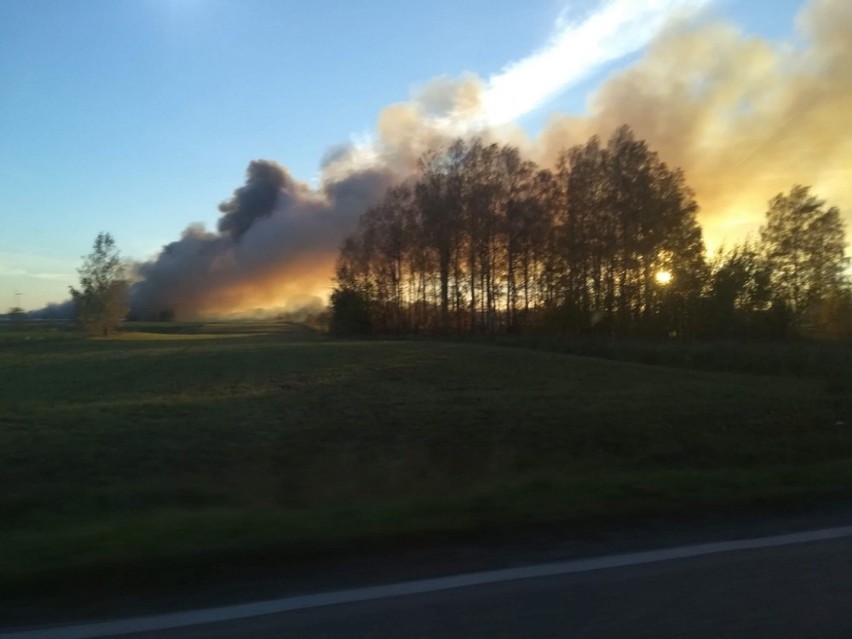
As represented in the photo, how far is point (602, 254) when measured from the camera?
58.2 meters

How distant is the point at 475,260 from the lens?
67.7 metres

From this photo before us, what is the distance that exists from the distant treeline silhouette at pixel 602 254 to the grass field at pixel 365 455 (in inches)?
832

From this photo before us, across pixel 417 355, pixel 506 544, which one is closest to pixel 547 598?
pixel 506 544

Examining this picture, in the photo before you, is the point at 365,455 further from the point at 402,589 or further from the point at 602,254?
the point at 602,254

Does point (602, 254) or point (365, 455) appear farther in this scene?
point (602, 254)

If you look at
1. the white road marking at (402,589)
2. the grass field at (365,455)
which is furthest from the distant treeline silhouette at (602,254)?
the white road marking at (402,589)

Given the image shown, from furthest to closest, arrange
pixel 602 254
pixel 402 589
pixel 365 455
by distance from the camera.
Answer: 1. pixel 602 254
2. pixel 365 455
3. pixel 402 589

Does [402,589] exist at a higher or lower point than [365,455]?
higher

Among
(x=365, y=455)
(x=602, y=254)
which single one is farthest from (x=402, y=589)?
(x=602, y=254)

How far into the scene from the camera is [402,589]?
5.62 metres

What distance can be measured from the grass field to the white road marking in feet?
3.13

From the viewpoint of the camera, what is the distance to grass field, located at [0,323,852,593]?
7.08m

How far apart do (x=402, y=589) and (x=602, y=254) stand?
179 ft

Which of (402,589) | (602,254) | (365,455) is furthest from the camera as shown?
(602,254)
